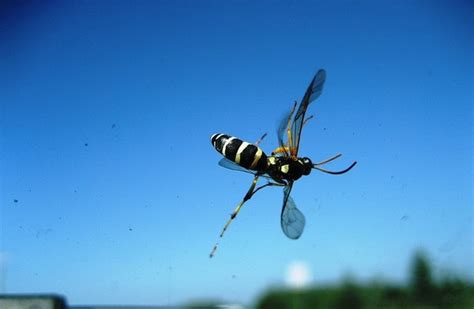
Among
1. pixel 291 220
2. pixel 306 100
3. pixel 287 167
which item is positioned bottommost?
pixel 291 220

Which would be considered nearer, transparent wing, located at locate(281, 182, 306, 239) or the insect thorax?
transparent wing, located at locate(281, 182, 306, 239)

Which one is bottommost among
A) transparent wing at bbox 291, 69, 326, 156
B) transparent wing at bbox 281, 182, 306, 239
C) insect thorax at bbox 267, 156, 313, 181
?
transparent wing at bbox 281, 182, 306, 239

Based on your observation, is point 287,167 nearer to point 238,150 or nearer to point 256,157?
point 256,157

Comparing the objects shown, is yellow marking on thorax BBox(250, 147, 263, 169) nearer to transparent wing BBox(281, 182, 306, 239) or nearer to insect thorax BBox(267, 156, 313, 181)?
insect thorax BBox(267, 156, 313, 181)

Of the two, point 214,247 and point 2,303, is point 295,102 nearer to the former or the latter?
point 214,247

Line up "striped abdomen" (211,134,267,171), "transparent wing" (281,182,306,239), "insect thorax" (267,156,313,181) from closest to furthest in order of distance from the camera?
"transparent wing" (281,182,306,239) < "striped abdomen" (211,134,267,171) < "insect thorax" (267,156,313,181)

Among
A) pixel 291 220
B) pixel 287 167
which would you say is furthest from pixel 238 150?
pixel 291 220

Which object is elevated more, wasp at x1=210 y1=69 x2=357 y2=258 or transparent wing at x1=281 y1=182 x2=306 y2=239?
wasp at x1=210 y1=69 x2=357 y2=258

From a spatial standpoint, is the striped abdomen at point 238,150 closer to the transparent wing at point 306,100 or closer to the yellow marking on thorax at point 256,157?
the yellow marking on thorax at point 256,157
